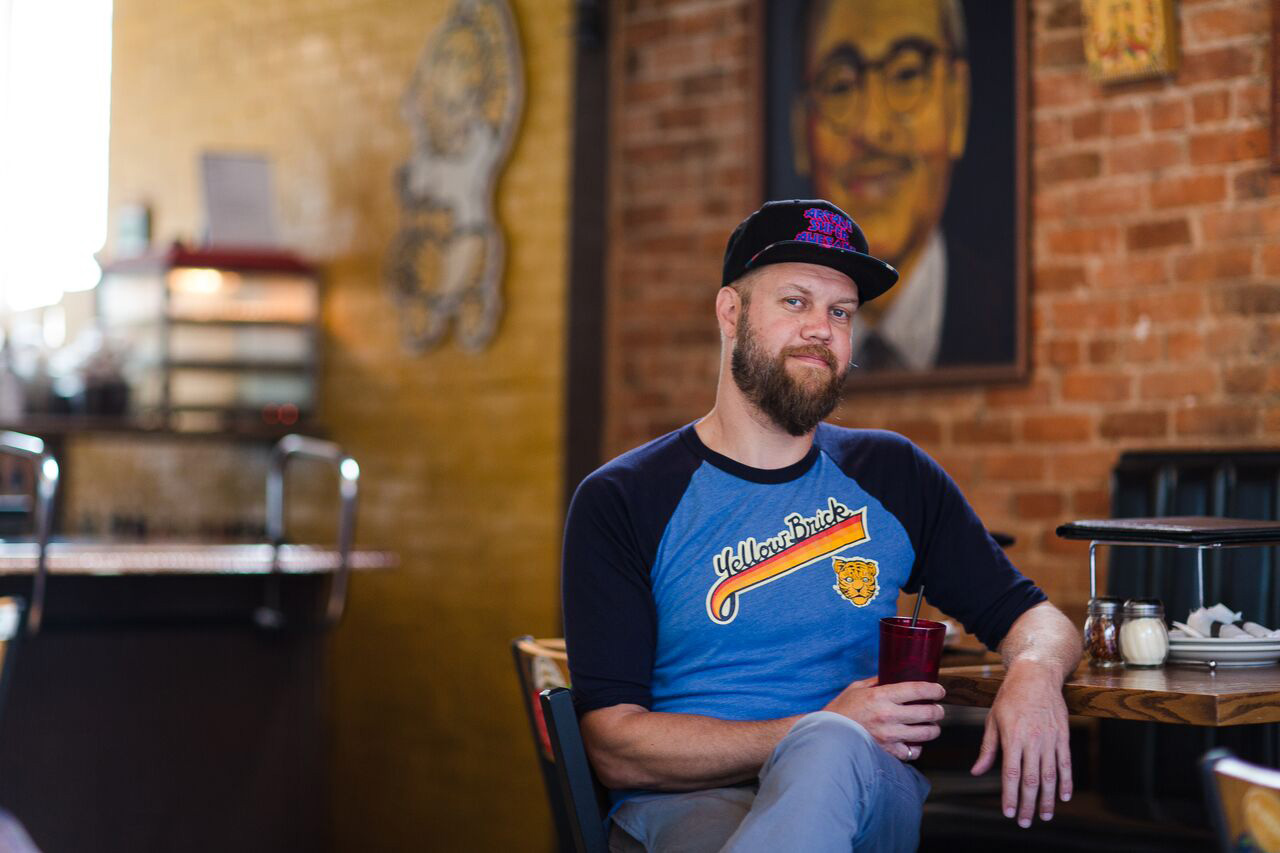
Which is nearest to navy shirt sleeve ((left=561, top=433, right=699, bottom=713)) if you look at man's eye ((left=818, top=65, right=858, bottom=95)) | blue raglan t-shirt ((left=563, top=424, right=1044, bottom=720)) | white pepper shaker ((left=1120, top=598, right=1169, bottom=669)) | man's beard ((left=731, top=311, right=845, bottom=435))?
blue raglan t-shirt ((left=563, top=424, right=1044, bottom=720))

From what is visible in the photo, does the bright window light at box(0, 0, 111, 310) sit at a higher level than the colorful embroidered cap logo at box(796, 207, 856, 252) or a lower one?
higher

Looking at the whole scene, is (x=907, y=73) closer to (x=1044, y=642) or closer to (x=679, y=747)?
(x=1044, y=642)

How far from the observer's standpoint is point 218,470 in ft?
19.4

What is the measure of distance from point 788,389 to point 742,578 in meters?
0.31

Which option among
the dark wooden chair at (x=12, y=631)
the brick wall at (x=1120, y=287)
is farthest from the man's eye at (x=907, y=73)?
the dark wooden chair at (x=12, y=631)

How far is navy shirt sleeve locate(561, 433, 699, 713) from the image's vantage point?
6.87 feet

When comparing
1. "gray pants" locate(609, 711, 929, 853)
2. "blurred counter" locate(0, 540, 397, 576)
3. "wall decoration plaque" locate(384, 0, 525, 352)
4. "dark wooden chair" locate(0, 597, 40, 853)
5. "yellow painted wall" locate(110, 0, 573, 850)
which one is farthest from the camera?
"wall decoration plaque" locate(384, 0, 525, 352)

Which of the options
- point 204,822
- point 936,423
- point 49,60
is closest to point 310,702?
point 204,822

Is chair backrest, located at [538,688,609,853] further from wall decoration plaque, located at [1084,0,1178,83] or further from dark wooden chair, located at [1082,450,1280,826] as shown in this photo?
wall decoration plaque, located at [1084,0,1178,83]

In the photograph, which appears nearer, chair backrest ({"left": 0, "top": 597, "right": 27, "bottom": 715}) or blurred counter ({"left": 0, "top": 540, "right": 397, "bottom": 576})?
chair backrest ({"left": 0, "top": 597, "right": 27, "bottom": 715})

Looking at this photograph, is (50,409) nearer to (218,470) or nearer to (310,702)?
(218,470)

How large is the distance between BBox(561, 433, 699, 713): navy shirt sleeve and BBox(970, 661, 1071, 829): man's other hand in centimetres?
50

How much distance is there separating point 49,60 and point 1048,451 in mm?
5644

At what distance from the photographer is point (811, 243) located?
2.24 metres
